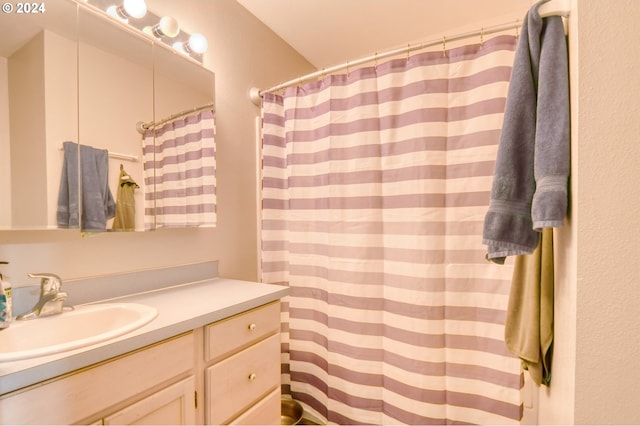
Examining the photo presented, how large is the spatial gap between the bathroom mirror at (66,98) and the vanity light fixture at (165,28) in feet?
0.16

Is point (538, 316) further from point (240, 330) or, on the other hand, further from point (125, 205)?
point (125, 205)

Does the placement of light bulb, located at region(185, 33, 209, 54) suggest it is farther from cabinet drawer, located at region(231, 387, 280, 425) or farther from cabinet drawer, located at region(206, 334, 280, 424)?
cabinet drawer, located at region(231, 387, 280, 425)

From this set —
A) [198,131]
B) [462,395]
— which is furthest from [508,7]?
[462,395]

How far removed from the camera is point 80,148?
3.46 feet

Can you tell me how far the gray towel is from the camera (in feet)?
1.97

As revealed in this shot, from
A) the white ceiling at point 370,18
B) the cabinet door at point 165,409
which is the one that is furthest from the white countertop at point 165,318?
the white ceiling at point 370,18

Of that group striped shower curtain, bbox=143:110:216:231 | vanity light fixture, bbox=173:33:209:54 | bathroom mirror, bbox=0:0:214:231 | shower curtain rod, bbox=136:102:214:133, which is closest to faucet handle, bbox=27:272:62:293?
bathroom mirror, bbox=0:0:214:231

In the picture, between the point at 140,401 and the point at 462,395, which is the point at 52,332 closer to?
the point at 140,401

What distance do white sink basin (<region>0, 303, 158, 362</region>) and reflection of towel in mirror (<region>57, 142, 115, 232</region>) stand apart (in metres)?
0.31

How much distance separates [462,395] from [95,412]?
4.19 feet

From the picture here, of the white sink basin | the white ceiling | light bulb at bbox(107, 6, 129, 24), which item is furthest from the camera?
the white ceiling

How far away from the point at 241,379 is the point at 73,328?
57 centimetres

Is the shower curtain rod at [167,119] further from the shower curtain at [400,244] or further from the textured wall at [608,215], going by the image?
the textured wall at [608,215]

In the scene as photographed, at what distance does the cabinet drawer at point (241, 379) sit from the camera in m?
0.96
